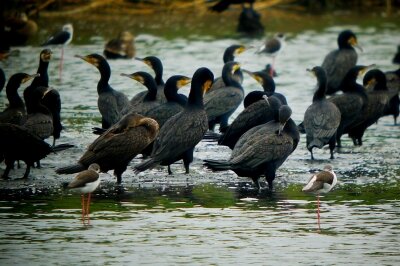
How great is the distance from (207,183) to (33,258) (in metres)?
4.28

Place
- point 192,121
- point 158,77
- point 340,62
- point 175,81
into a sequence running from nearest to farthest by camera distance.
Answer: point 192,121 → point 175,81 → point 158,77 → point 340,62

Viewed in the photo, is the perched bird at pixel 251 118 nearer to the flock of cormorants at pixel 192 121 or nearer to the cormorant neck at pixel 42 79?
the flock of cormorants at pixel 192 121

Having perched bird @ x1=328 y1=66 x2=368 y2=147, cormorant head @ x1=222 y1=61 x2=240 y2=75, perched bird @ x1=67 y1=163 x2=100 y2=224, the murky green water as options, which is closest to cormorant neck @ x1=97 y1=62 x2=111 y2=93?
the murky green water

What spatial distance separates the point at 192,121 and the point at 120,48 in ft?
41.6

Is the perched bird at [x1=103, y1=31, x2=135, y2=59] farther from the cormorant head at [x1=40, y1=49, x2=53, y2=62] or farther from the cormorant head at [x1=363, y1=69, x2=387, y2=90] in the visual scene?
the cormorant head at [x1=363, y1=69, x2=387, y2=90]

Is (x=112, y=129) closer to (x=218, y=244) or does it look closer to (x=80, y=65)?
(x=218, y=244)

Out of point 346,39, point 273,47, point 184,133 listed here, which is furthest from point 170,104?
point 273,47

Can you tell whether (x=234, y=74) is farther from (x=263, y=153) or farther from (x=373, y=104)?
(x=263, y=153)

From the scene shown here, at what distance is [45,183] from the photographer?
49.7 feet

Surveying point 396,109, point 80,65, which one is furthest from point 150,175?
point 80,65

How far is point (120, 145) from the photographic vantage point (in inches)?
585

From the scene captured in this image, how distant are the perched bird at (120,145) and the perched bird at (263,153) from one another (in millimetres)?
885

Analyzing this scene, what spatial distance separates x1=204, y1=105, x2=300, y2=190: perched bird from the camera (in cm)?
1455

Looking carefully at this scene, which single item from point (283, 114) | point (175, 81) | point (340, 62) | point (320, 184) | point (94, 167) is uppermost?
point (340, 62)
